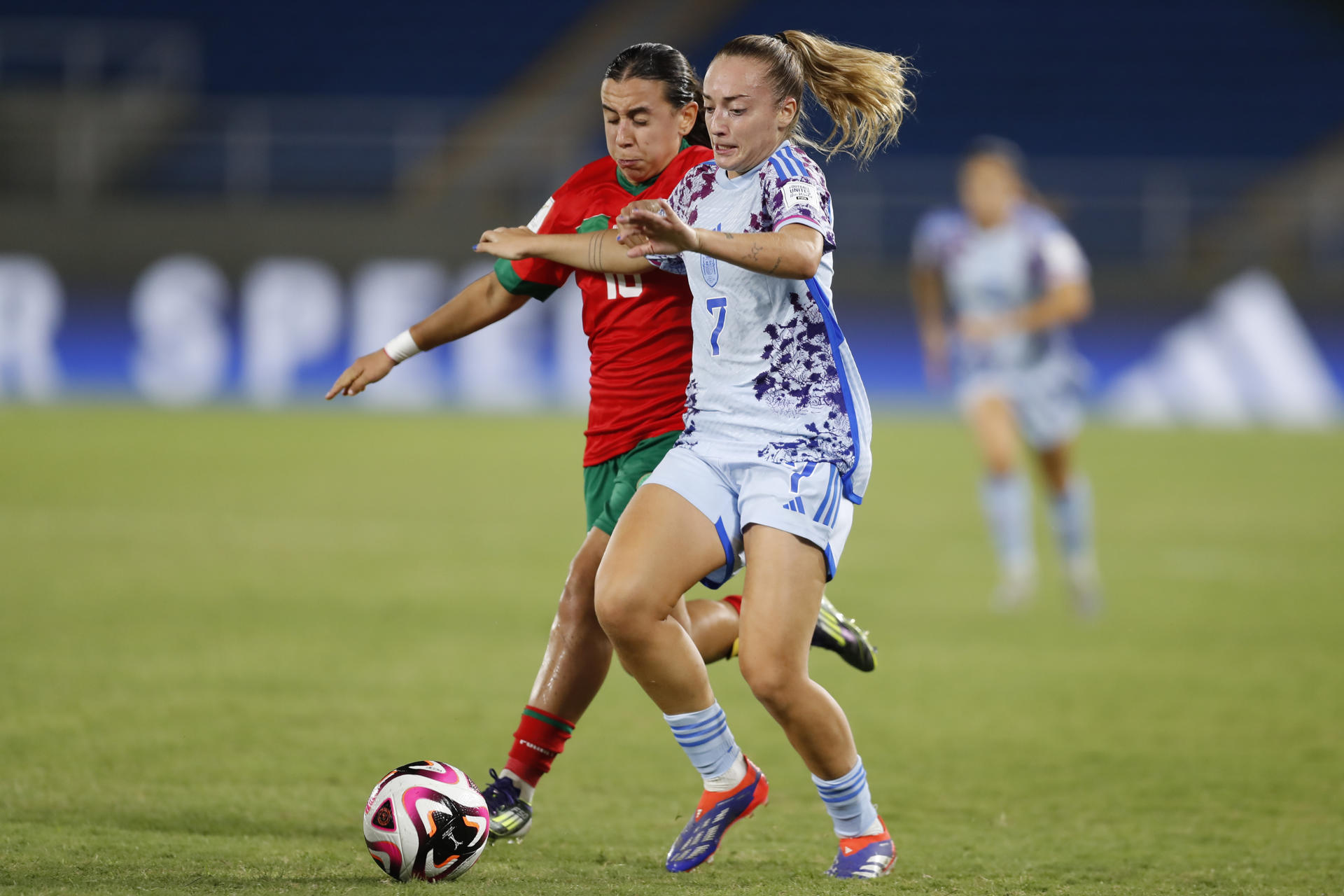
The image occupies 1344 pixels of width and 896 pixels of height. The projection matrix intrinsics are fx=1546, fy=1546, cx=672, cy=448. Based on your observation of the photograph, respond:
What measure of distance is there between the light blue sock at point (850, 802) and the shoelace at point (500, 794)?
0.88 meters

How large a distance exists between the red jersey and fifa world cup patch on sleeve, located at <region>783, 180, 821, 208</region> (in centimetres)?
49

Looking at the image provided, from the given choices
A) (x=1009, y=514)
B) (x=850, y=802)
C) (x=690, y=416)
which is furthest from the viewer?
(x=1009, y=514)

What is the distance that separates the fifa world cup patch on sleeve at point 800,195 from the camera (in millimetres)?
3494

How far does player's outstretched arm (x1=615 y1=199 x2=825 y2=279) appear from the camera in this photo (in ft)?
10.6

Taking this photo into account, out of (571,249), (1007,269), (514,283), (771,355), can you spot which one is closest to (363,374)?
(514,283)

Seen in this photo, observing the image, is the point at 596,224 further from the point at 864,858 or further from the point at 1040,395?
the point at 1040,395

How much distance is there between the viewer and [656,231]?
3.24 meters

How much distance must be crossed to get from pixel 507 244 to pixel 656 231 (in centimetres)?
59

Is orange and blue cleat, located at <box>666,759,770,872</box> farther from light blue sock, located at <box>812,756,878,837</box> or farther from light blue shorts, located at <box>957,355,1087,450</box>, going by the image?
light blue shorts, located at <box>957,355,1087,450</box>

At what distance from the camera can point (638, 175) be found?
4027mm

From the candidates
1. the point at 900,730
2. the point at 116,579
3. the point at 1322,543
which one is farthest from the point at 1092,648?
the point at 116,579

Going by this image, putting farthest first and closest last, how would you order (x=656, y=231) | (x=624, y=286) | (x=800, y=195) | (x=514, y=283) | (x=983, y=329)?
(x=983, y=329)
(x=514, y=283)
(x=624, y=286)
(x=800, y=195)
(x=656, y=231)

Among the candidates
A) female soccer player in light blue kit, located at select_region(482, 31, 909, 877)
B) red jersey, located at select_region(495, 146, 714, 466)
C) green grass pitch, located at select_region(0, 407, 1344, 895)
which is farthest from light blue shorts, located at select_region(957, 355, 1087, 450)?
female soccer player in light blue kit, located at select_region(482, 31, 909, 877)

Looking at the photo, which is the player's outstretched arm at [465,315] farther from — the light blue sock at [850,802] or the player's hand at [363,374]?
the light blue sock at [850,802]
